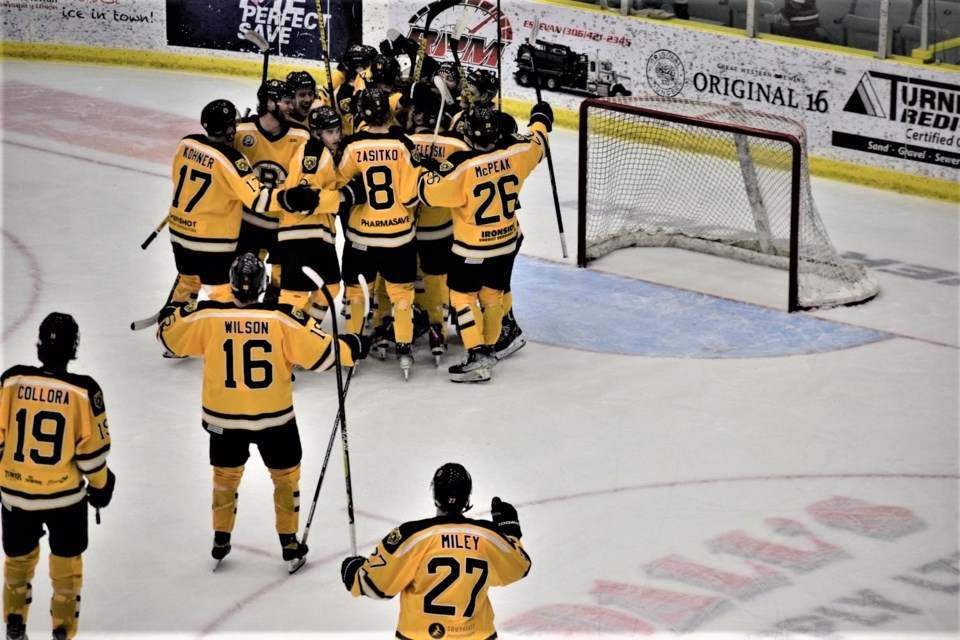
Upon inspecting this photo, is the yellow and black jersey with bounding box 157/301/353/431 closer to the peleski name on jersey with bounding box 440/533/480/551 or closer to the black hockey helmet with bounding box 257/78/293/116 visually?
the peleski name on jersey with bounding box 440/533/480/551

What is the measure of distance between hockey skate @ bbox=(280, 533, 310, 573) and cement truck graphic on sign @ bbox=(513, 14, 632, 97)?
6.05 m

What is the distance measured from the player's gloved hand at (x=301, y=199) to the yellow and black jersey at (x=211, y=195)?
0.10 metres

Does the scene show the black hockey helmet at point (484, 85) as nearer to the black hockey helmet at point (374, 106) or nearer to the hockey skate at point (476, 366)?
the black hockey helmet at point (374, 106)

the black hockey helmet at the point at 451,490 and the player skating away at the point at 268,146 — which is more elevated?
the player skating away at the point at 268,146

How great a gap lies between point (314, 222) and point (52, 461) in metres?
2.53

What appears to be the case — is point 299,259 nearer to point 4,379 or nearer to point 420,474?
point 420,474

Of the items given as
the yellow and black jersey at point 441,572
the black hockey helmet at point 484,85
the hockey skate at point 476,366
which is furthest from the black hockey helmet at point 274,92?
the yellow and black jersey at point 441,572

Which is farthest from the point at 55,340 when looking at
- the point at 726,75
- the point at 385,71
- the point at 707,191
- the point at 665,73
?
the point at 665,73

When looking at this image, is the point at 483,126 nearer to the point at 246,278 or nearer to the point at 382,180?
the point at 382,180

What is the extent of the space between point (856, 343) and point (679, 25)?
3.59 m

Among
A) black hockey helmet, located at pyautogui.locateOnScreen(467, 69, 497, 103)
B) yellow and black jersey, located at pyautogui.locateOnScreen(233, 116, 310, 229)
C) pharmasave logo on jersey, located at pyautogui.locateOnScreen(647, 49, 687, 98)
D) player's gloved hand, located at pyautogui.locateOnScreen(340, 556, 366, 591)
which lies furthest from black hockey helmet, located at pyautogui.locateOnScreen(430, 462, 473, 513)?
pharmasave logo on jersey, located at pyautogui.locateOnScreen(647, 49, 687, 98)

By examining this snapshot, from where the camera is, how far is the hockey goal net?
8250 millimetres

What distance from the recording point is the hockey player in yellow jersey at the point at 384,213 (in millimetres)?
6941

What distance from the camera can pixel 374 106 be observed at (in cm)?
693
